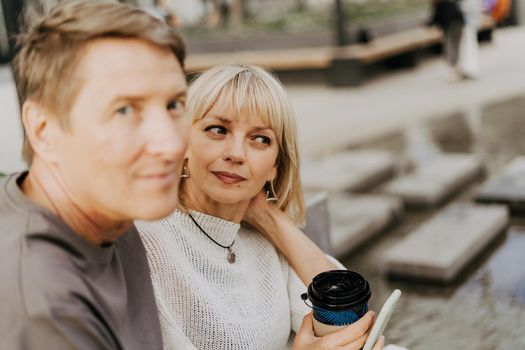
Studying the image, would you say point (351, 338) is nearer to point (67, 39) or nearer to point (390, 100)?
point (67, 39)

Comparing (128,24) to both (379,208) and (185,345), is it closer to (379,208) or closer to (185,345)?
(185,345)

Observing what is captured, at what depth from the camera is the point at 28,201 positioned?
118 centimetres

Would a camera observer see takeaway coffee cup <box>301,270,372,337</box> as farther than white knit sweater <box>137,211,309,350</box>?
No

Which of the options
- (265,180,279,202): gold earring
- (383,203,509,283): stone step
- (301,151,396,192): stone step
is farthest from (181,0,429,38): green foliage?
(265,180,279,202): gold earring

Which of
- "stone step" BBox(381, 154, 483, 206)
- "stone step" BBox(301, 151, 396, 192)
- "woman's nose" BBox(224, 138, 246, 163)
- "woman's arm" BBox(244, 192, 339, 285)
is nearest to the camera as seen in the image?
"woman's nose" BBox(224, 138, 246, 163)

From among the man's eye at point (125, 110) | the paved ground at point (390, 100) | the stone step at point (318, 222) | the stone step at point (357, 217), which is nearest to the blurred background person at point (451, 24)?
the paved ground at point (390, 100)

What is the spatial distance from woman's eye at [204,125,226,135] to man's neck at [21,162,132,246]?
0.76m

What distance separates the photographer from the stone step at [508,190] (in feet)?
17.8

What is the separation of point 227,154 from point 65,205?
792mm

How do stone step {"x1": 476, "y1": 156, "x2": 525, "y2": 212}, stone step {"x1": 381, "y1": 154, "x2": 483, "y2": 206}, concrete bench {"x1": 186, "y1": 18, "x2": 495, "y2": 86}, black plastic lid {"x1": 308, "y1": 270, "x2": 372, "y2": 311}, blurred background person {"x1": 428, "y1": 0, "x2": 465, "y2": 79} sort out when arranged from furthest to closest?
concrete bench {"x1": 186, "y1": 18, "x2": 495, "y2": 86} → blurred background person {"x1": 428, "y1": 0, "x2": 465, "y2": 79} → stone step {"x1": 381, "y1": 154, "x2": 483, "y2": 206} → stone step {"x1": 476, "y1": 156, "x2": 525, "y2": 212} → black plastic lid {"x1": 308, "y1": 270, "x2": 372, "y2": 311}

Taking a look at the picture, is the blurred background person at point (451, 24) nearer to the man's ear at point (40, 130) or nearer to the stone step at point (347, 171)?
the stone step at point (347, 171)

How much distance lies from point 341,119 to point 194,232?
793 centimetres

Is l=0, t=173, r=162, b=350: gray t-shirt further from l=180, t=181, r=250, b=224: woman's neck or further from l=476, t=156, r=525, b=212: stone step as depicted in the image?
l=476, t=156, r=525, b=212: stone step

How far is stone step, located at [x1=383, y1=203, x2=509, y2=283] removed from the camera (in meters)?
4.32
